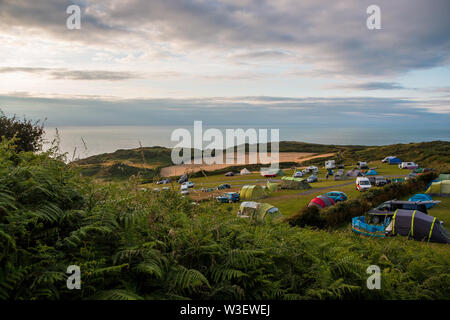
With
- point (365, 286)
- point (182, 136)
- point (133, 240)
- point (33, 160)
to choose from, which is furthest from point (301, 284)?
point (33, 160)

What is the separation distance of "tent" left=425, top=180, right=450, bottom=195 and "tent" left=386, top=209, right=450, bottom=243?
16.5 metres

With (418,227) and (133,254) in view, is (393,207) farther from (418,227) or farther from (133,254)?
(133,254)

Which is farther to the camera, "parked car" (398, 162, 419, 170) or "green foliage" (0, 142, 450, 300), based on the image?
"parked car" (398, 162, 419, 170)

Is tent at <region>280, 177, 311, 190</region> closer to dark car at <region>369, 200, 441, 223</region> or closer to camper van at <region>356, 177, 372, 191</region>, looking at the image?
camper van at <region>356, 177, 372, 191</region>

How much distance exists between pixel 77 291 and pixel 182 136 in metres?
3.78

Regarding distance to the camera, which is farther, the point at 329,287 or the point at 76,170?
the point at 76,170

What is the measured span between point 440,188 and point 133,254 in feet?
128

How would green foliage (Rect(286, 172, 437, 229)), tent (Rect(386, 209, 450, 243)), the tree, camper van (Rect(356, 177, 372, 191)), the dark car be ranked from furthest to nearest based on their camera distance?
1. camper van (Rect(356, 177, 372, 191))
2. the dark car
3. green foliage (Rect(286, 172, 437, 229))
4. tent (Rect(386, 209, 450, 243))
5. the tree

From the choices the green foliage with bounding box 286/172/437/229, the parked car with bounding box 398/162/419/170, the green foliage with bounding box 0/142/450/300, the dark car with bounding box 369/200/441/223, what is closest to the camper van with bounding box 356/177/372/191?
the green foliage with bounding box 286/172/437/229

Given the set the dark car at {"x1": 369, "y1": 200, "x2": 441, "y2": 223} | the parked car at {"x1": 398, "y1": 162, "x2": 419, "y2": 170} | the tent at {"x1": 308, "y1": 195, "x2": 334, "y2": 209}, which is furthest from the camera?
the parked car at {"x1": 398, "y1": 162, "x2": 419, "y2": 170}

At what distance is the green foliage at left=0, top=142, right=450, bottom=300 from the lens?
9.21 feet

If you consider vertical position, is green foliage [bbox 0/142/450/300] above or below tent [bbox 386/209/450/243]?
above
